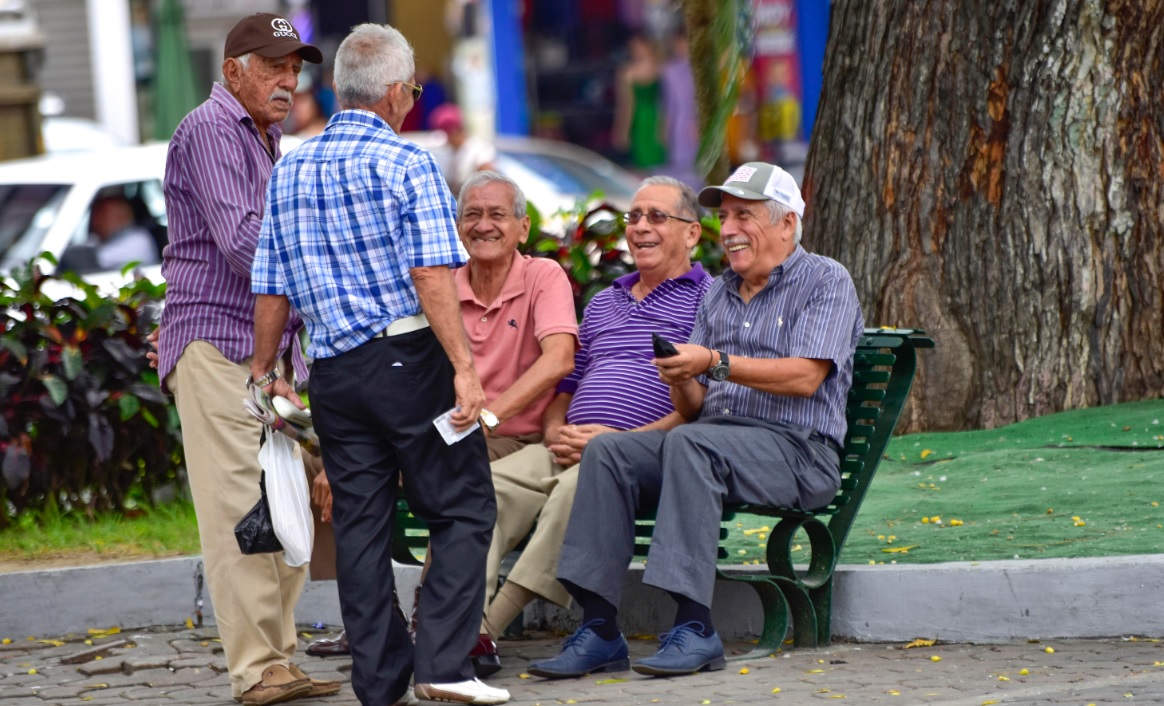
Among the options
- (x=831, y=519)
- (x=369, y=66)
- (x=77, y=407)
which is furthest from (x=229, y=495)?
(x=77, y=407)

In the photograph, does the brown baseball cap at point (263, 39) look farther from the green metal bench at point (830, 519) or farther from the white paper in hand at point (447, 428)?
the green metal bench at point (830, 519)

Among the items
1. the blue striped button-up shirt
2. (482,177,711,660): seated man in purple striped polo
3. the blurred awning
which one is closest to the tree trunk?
(482,177,711,660): seated man in purple striped polo

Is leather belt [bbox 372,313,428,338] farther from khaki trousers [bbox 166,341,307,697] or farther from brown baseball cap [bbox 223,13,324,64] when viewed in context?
brown baseball cap [bbox 223,13,324,64]

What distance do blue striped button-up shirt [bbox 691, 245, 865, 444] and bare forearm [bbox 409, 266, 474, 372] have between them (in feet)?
3.59

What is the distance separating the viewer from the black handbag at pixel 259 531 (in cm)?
469

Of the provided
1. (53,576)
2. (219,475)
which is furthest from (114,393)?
(219,475)

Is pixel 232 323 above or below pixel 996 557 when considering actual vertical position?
above

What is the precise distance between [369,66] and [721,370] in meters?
1.33

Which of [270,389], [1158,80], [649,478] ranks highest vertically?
[1158,80]

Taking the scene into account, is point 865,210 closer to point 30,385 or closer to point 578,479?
point 578,479

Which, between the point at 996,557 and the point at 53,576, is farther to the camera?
the point at 53,576

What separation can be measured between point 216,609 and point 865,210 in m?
3.85

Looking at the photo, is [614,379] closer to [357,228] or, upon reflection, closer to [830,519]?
[830,519]

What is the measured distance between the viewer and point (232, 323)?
4883mm
